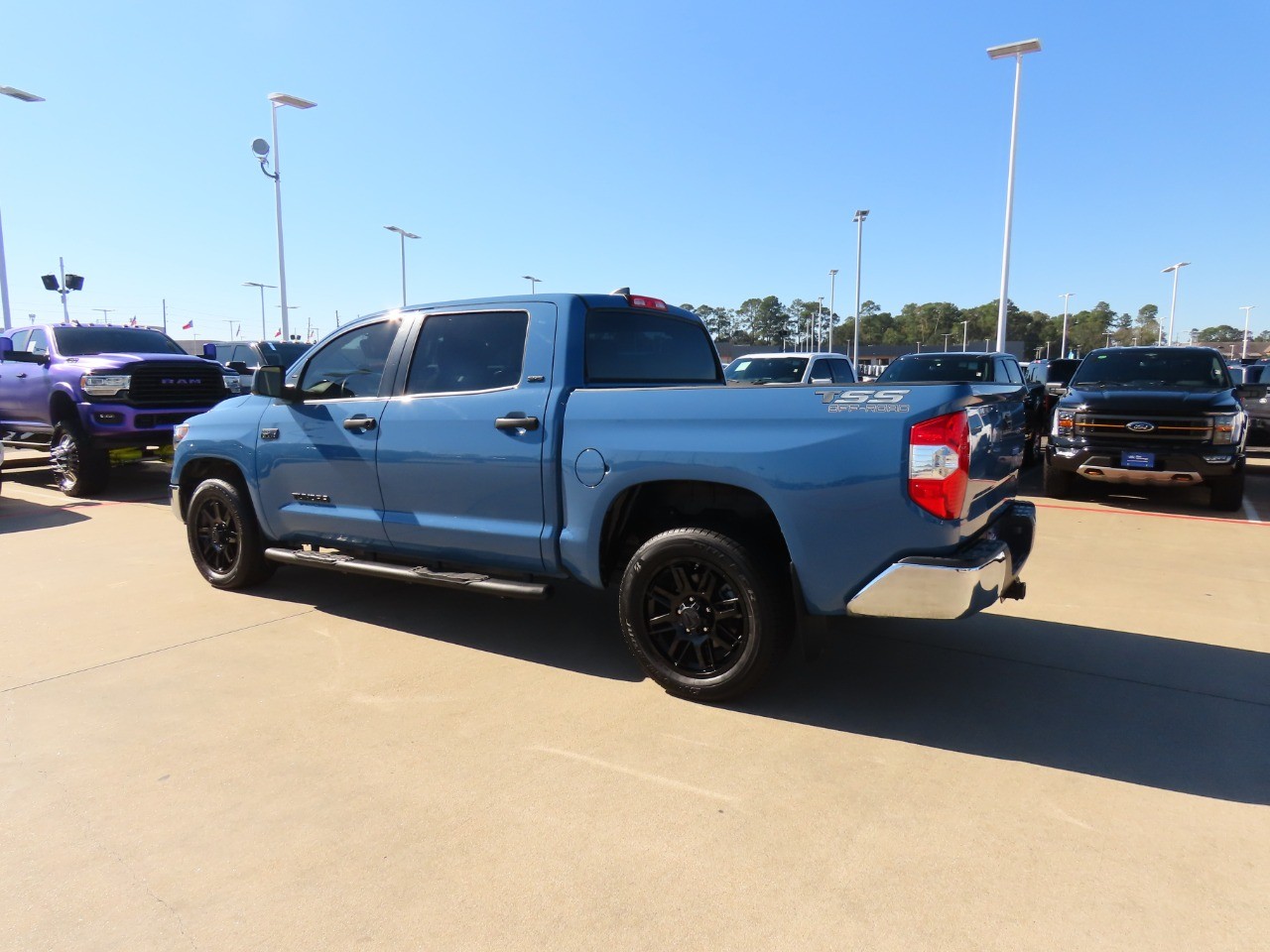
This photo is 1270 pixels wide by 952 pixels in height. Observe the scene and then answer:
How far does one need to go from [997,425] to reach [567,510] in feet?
6.57

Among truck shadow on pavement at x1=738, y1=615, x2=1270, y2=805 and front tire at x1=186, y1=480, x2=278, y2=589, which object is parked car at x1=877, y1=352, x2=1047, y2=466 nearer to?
truck shadow on pavement at x1=738, y1=615, x2=1270, y2=805

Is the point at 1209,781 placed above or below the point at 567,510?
below

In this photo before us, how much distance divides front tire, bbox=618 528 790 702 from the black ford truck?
6.89 metres

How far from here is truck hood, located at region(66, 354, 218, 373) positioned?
9.62 m

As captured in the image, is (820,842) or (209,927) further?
(820,842)

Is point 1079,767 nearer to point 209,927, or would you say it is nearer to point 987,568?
point 987,568

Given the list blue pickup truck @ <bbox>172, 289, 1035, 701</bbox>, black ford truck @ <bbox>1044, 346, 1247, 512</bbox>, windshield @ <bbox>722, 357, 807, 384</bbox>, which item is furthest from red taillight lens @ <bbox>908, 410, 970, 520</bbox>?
windshield @ <bbox>722, 357, 807, 384</bbox>

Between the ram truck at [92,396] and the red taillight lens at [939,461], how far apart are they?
9675 millimetres

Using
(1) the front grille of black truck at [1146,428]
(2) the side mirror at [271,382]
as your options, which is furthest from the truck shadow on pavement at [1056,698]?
(1) the front grille of black truck at [1146,428]

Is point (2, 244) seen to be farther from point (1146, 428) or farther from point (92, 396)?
point (1146, 428)

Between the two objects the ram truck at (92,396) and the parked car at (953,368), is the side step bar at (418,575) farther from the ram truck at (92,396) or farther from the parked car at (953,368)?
the parked car at (953,368)

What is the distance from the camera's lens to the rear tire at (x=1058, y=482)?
9383 millimetres

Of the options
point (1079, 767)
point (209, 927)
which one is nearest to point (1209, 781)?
point (1079, 767)

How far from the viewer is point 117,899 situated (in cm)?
239
